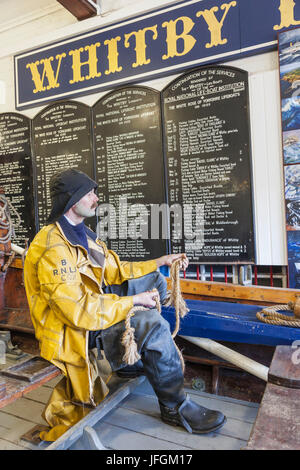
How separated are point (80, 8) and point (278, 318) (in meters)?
3.88

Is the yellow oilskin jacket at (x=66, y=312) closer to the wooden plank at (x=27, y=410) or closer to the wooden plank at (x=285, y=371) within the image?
the wooden plank at (x=27, y=410)

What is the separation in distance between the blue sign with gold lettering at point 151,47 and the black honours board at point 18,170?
0.95 ft

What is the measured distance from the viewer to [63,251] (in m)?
1.92

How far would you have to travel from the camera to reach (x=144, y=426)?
2014 mm

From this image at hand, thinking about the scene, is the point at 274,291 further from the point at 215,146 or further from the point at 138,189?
the point at 138,189

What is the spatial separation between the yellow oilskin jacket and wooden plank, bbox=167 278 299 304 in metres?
0.81

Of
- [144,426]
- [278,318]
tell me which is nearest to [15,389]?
[144,426]

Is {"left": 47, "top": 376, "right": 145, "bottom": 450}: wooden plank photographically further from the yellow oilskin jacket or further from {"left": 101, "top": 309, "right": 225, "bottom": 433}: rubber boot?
{"left": 101, "top": 309, "right": 225, "bottom": 433}: rubber boot

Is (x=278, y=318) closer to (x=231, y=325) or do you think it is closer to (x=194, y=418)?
(x=231, y=325)

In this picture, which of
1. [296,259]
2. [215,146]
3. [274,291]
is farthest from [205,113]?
[274,291]

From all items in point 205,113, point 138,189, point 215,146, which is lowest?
point 138,189

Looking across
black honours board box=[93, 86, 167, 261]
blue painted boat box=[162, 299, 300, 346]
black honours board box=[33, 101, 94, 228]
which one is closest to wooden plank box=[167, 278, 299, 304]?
blue painted boat box=[162, 299, 300, 346]

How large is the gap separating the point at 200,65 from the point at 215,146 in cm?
83

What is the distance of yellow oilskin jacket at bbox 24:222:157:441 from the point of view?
1.79m
